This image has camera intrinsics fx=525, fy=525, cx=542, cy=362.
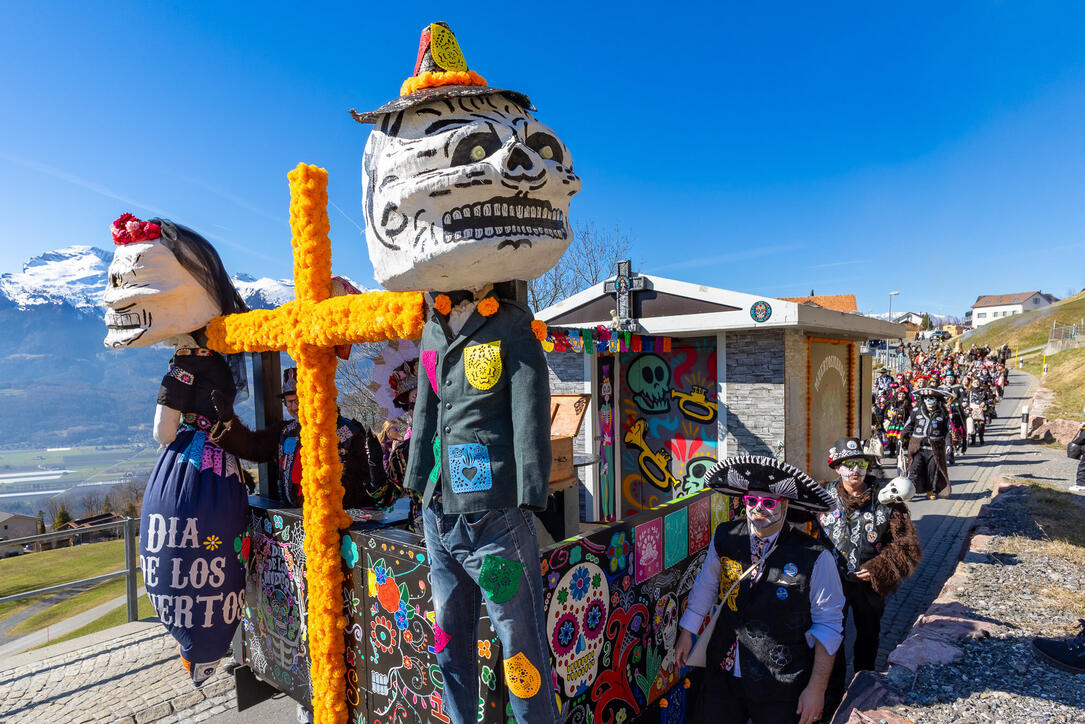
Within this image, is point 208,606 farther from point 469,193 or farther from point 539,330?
point 469,193

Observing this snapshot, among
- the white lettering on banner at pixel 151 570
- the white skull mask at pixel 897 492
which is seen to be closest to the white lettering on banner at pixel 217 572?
the white lettering on banner at pixel 151 570

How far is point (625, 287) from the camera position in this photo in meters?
7.42

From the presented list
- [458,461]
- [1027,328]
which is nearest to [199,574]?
[458,461]

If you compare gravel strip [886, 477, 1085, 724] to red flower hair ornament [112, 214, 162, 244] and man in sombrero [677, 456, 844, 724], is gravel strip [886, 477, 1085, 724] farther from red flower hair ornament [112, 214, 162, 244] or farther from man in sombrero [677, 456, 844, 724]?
red flower hair ornament [112, 214, 162, 244]

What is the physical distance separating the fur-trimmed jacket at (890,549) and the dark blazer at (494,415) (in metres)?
2.72

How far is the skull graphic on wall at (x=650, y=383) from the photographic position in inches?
304

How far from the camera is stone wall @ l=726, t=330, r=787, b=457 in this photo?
645cm

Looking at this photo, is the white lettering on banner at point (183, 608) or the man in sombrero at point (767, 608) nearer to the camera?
the man in sombrero at point (767, 608)

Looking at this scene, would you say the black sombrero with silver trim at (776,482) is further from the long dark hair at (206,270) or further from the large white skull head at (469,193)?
the long dark hair at (206,270)

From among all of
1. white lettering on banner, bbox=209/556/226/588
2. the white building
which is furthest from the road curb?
the white building

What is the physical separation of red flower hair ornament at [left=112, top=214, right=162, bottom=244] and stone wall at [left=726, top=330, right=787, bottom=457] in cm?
602

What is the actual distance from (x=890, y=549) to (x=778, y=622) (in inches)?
72.5

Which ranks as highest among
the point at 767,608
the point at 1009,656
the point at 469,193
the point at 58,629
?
the point at 469,193

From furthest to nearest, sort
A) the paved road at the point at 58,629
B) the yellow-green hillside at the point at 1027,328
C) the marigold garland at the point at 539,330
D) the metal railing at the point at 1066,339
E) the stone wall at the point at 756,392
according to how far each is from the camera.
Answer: the yellow-green hillside at the point at 1027,328 → the metal railing at the point at 1066,339 → the paved road at the point at 58,629 → the stone wall at the point at 756,392 → the marigold garland at the point at 539,330
